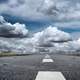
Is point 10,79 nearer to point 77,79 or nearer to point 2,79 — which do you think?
point 2,79

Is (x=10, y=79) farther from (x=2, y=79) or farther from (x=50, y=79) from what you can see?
(x=50, y=79)

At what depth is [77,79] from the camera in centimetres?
1150

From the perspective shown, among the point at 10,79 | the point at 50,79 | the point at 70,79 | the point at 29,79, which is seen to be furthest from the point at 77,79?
the point at 10,79

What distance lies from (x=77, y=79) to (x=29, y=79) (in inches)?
96.2

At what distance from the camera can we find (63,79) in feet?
37.4

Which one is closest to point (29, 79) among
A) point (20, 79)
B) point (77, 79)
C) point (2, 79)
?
point (20, 79)

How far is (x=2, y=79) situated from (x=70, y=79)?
3488 millimetres

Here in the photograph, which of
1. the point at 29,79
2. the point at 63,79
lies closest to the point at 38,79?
the point at 29,79

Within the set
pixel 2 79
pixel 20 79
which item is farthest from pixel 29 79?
pixel 2 79

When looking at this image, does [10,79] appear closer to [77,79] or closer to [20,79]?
[20,79]

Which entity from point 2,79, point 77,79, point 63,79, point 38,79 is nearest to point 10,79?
point 2,79

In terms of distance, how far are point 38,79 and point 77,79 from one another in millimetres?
1993

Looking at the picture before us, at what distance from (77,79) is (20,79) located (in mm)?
2901

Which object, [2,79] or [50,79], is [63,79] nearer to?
[50,79]
